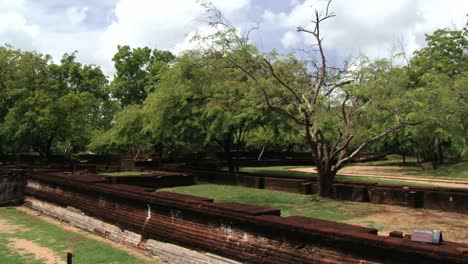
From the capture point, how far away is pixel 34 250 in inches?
353

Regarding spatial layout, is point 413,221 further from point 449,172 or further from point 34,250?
point 449,172

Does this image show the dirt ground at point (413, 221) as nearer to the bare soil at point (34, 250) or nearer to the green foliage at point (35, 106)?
the bare soil at point (34, 250)

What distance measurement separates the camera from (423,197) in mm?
13156

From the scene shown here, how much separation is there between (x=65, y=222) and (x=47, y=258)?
12.6 feet

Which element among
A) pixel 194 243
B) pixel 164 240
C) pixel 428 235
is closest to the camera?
pixel 428 235

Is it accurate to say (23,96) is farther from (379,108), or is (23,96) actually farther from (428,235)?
(428,235)

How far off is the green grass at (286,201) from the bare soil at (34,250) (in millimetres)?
5622

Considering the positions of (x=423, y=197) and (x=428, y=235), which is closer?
(x=428, y=235)

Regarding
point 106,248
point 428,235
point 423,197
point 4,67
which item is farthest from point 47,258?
point 4,67

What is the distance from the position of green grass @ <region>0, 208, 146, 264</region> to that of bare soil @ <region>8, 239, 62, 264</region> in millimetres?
94

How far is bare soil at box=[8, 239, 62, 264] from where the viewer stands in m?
8.32

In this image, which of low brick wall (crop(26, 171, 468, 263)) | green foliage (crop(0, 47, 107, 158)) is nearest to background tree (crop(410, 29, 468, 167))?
low brick wall (crop(26, 171, 468, 263))

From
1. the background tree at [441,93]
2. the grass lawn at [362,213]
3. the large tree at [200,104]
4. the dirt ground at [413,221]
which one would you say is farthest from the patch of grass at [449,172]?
the dirt ground at [413,221]

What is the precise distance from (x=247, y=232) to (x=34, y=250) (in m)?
4.44
